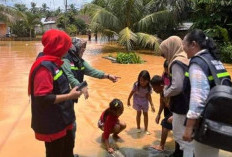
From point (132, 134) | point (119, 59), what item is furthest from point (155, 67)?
point (132, 134)

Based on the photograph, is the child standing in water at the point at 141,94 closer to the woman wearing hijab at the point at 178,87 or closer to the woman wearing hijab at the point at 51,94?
the woman wearing hijab at the point at 178,87

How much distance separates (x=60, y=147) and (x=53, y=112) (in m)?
0.39

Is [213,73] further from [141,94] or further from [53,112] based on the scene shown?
[141,94]

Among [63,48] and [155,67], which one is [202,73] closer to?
[63,48]

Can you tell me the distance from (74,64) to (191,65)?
173 cm

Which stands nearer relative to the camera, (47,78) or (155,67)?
(47,78)

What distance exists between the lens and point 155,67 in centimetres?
1471

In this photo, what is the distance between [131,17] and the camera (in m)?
21.0

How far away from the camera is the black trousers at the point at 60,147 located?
3.08 meters

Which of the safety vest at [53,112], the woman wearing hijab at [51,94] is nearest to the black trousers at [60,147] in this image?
the woman wearing hijab at [51,94]

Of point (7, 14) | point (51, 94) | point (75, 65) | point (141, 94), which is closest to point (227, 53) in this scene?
point (141, 94)

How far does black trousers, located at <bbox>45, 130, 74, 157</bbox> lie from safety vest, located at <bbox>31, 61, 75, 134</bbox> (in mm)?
160

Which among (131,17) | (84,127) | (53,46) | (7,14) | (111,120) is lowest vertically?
(84,127)

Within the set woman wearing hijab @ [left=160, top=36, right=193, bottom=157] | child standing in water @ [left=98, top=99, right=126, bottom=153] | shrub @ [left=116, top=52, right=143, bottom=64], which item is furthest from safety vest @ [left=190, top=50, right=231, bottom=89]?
shrub @ [left=116, top=52, right=143, bottom=64]
